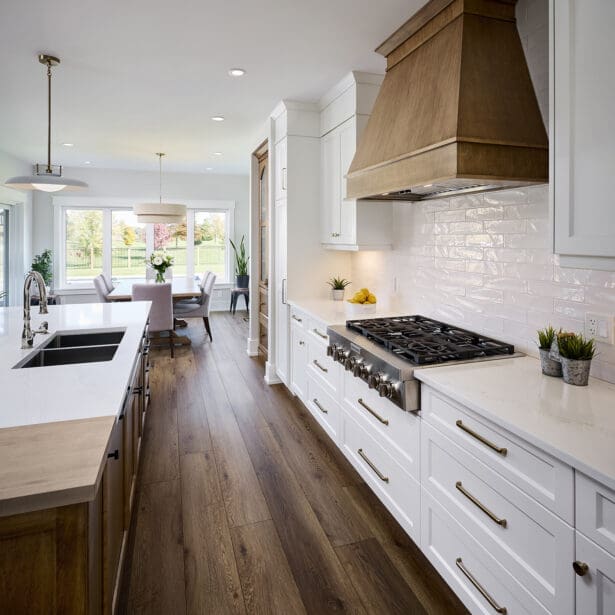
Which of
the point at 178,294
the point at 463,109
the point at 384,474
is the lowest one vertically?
the point at 384,474

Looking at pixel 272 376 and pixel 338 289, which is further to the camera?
pixel 272 376

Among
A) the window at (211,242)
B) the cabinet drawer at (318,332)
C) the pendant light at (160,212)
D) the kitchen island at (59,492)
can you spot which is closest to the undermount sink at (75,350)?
the kitchen island at (59,492)

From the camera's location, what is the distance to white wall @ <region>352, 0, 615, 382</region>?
1.90 metres

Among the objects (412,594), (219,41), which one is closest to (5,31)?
(219,41)

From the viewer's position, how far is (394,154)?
2277mm

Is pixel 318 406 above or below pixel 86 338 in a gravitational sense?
below

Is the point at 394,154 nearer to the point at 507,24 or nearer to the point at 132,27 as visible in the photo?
the point at 507,24

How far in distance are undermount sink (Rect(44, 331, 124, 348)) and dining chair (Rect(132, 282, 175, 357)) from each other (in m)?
2.69

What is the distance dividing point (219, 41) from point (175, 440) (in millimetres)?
2649

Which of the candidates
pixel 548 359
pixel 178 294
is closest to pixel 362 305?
pixel 548 359

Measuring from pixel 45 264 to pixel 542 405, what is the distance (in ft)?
25.3

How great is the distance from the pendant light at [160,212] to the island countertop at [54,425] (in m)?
3.96

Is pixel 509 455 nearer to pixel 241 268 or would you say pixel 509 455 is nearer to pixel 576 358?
pixel 576 358

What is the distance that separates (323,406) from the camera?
316 cm
